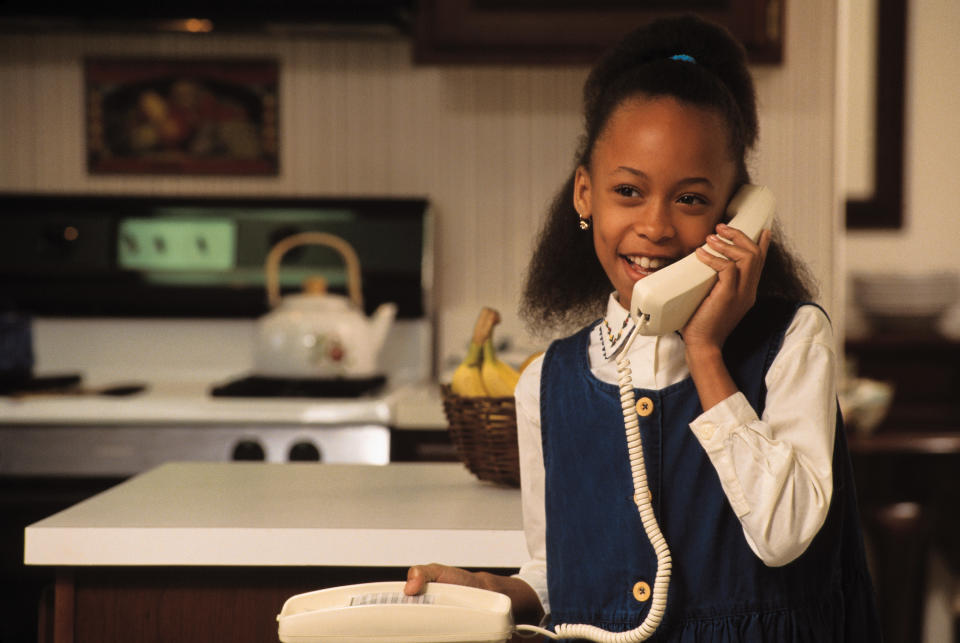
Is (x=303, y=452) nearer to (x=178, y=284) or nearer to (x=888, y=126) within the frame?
(x=178, y=284)

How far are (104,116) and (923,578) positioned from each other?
8.34 feet

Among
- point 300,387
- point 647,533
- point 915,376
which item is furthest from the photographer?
point 915,376

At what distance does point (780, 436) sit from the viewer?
80cm

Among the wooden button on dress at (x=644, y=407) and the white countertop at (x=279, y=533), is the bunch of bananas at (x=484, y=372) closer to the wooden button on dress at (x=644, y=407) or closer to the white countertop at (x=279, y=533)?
the white countertop at (x=279, y=533)

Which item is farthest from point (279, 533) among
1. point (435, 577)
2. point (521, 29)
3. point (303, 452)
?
point (521, 29)

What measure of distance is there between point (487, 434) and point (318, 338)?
111 cm

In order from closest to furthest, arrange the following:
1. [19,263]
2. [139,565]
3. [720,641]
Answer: [720,641]
[139,565]
[19,263]

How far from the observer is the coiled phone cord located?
2.65 feet

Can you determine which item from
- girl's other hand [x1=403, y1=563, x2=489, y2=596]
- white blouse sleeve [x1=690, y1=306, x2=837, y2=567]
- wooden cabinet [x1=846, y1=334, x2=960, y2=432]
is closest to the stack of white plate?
wooden cabinet [x1=846, y1=334, x2=960, y2=432]

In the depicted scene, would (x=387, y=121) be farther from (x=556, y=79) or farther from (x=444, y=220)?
(x=556, y=79)

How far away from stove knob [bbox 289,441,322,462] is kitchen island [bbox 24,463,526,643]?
83 centimetres

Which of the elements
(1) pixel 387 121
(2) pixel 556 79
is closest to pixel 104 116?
(1) pixel 387 121

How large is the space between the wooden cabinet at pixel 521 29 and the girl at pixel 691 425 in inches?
48.1

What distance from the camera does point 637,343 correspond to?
3.03 feet
